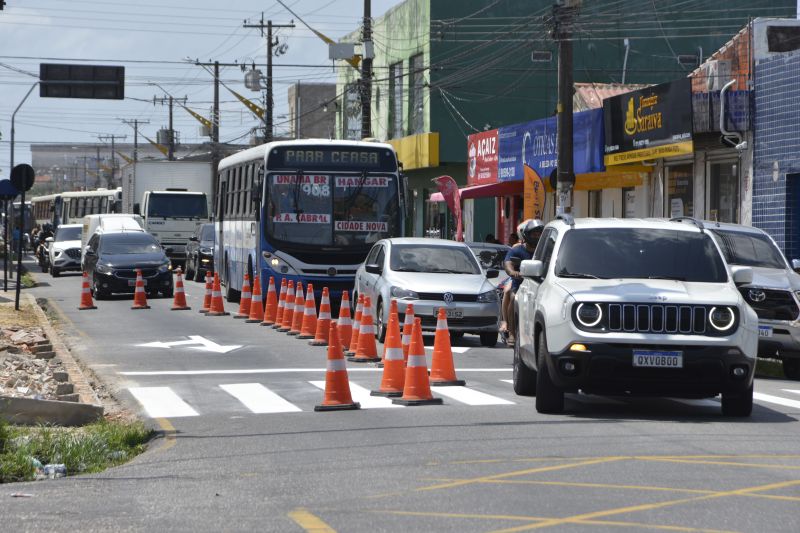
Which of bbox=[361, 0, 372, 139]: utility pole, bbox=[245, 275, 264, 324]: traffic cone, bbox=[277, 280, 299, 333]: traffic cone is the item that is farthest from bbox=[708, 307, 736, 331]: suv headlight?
bbox=[361, 0, 372, 139]: utility pole

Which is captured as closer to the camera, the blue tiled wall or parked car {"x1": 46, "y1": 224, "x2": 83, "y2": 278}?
the blue tiled wall

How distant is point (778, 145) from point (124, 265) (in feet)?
50.5

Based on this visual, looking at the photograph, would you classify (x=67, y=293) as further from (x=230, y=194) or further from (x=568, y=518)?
(x=568, y=518)

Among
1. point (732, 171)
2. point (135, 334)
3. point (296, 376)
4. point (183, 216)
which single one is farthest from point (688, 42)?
point (296, 376)

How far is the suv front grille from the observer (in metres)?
17.9

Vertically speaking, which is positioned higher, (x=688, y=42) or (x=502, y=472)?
(x=688, y=42)

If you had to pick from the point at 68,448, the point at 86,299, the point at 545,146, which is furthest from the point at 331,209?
the point at 68,448

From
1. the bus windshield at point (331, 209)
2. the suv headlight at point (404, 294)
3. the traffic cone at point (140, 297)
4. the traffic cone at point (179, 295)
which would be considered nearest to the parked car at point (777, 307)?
the suv headlight at point (404, 294)

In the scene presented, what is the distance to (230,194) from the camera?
3344 cm

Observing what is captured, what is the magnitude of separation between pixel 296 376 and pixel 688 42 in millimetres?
40127

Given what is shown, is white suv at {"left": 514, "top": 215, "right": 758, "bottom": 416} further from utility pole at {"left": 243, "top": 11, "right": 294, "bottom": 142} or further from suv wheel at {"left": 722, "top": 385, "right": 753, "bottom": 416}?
utility pole at {"left": 243, "top": 11, "right": 294, "bottom": 142}

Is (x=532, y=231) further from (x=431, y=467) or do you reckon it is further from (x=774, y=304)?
(x=431, y=467)

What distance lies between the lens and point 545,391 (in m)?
12.8

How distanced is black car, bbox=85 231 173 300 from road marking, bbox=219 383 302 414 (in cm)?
1835
